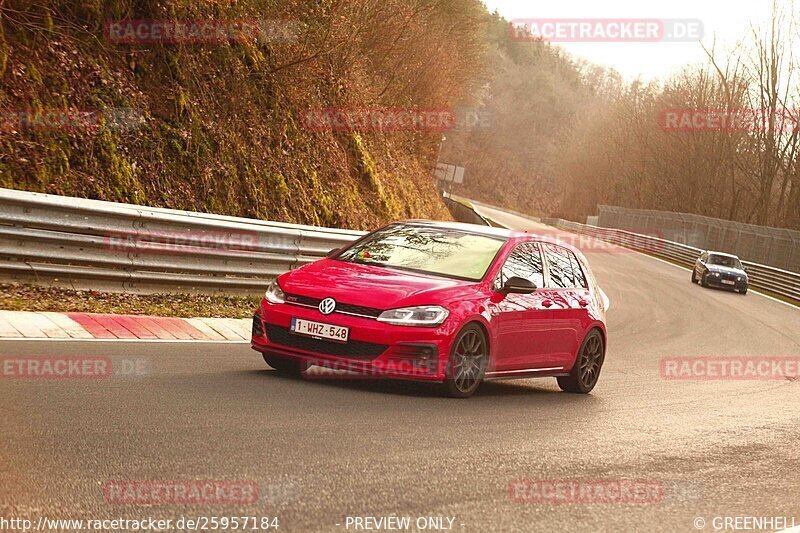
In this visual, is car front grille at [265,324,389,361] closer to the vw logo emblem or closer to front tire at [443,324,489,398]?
the vw logo emblem

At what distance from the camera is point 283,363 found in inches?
372

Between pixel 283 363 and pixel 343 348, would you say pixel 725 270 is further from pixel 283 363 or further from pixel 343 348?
pixel 343 348

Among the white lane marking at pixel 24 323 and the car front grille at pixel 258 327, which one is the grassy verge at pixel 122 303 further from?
the car front grille at pixel 258 327

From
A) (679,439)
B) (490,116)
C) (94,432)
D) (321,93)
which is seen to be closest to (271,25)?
(321,93)

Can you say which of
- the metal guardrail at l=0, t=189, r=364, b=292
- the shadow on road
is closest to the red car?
the shadow on road

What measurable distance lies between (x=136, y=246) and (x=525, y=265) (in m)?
4.89

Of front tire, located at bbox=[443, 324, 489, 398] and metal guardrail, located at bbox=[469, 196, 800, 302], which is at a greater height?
front tire, located at bbox=[443, 324, 489, 398]

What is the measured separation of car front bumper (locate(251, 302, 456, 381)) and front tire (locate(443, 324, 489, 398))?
5.4 inches

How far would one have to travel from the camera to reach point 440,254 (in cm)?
984

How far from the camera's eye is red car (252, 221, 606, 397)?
8594 millimetres

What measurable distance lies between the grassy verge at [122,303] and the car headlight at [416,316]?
14.1 feet

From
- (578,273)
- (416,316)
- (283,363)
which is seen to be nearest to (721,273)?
(578,273)

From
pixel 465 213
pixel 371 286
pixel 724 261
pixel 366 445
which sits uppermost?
pixel 371 286

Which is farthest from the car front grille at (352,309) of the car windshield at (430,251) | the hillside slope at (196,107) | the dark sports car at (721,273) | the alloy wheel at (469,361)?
the dark sports car at (721,273)
